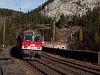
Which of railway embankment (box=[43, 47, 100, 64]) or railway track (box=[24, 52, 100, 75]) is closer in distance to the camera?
railway track (box=[24, 52, 100, 75])

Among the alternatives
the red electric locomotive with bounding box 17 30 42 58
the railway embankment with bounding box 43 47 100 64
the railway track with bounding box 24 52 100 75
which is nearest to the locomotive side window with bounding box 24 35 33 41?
the red electric locomotive with bounding box 17 30 42 58

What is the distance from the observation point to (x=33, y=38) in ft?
98.5

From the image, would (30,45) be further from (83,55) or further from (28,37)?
(83,55)

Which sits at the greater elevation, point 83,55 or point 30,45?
point 30,45

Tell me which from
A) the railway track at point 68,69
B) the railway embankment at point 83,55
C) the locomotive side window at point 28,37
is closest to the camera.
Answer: the railway track at point 68,69

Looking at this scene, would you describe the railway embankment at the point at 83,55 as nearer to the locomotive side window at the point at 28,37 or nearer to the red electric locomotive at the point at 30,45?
the red electric locomotive at the point at 30,45

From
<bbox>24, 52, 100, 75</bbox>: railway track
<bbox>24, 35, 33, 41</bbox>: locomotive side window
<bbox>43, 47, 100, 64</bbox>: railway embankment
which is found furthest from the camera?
<bbox>24, 35, 33, 41</bbox>: locomotive side window

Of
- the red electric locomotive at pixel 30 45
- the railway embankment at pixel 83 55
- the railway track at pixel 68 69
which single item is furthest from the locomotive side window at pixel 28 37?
the railway track at pixel 68 69

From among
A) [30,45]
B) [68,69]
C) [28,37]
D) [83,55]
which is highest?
[28,37]

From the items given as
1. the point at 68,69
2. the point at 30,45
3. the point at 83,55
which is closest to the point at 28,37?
the point at 30,45

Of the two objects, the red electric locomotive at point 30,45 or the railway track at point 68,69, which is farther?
the red electric locomotive at point 30,45

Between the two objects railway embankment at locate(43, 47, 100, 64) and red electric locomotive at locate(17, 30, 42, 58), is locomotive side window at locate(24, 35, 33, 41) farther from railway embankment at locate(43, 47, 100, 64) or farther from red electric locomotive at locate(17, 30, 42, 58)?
railway embankment at locate(43, 47, 100, 64)

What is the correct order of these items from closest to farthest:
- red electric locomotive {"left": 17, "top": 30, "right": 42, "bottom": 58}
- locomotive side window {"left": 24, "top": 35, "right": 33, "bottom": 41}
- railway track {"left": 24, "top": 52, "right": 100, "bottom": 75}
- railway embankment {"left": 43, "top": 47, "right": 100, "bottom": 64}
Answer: railway track {"left": 24, "top": 52, "right": 100, "bottom": 75}, railway embankment {"left": 43, "top": 47, "right": 100, "bottom": 64}, red electric locomotive {"left": 17, "top": 30, "right": 42, "bottom": 58}, locomotive side window {"left": 24, "top": 35, "right": 33, "bottom": 41}

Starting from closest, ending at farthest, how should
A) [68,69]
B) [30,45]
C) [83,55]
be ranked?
[68,69] < [83,55] < [30,45]
